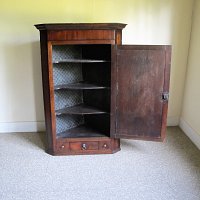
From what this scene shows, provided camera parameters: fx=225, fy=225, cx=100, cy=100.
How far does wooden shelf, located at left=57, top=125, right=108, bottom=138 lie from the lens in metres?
2.58

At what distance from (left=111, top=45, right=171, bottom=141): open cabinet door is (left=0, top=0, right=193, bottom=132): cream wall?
83cm

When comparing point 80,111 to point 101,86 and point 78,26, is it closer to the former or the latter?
point 101,86

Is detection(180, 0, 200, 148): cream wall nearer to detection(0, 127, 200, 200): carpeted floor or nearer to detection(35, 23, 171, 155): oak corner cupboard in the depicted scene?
detection(0, 127, 200, 200): carpeted floor

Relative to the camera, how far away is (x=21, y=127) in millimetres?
3164

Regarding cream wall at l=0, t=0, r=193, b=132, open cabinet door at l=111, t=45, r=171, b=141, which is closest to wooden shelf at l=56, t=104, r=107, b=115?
A: open cabinet door at l=111, t=45, r=171, b=141

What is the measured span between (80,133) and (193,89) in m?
1.54

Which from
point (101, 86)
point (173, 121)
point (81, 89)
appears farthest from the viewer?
point (173, 121)

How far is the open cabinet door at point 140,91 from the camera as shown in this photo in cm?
221

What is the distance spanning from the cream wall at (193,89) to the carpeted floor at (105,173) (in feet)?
0.73

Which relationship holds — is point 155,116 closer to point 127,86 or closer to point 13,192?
point 127,86

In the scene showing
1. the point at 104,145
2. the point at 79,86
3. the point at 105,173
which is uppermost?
the point at 79,86

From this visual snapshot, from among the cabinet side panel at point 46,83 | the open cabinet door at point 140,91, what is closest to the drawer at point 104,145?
the open cabinet door at point 140,91

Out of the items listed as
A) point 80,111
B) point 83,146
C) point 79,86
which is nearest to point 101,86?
point 79,86

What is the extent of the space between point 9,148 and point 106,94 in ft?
4.35
